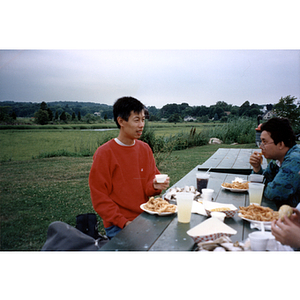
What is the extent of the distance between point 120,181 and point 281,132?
1239 mm

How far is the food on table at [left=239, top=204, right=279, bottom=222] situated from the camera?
1.38 m

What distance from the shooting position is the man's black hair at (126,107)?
201cm

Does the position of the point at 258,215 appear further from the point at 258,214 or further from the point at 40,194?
the point at 40,194

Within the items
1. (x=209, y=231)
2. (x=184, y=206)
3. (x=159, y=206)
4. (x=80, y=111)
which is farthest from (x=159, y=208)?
(x=80, y=111)

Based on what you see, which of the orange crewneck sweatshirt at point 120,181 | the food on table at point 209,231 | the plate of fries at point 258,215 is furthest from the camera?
the orange crewneck sweatshirt at point 120,181

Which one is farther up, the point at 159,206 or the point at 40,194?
the point at 159,206

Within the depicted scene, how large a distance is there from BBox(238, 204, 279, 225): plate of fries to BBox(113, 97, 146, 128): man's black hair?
103 cm

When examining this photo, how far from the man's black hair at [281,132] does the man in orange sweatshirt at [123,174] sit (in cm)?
88

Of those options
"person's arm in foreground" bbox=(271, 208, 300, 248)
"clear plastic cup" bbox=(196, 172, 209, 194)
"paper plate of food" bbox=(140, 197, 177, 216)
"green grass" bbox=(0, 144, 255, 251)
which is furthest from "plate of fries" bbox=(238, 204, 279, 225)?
"green grass" bbox=(0, 144, 255, 251)

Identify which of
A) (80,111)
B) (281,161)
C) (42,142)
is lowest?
(42,142)

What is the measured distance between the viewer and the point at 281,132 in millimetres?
2006

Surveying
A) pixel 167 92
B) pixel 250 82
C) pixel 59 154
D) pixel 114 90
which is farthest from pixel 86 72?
pixel 59 154

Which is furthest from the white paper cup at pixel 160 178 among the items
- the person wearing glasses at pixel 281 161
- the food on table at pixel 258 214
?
the person wearing glasses at pixel 281 161

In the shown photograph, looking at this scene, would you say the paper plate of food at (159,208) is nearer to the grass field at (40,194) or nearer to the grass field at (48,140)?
the grass field at (40,194)
